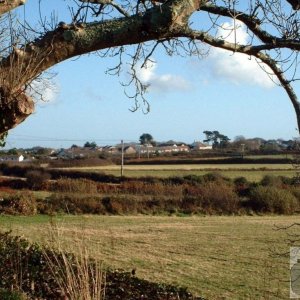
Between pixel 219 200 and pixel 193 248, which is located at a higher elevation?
pixel 219 200

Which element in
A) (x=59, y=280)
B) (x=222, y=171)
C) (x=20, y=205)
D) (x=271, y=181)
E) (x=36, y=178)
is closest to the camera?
(x=59, y=280)

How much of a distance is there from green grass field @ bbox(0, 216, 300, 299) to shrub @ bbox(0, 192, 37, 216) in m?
5.29

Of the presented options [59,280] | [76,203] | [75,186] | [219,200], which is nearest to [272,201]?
[219,200]

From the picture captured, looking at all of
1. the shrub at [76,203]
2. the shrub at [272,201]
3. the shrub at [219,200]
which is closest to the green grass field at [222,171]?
the shrub at [272,201]

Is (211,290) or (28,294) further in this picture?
(211,290)

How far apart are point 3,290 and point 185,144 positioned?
9365 cm

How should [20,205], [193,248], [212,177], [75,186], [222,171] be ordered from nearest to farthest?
1. [193,248]
2. [20,205]
3. [75,186]
4. [212,177]
5. [222,171]

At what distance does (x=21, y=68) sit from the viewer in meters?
5.87

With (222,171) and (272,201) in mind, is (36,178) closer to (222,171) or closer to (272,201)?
(222,171)

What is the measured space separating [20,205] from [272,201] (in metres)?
19.7

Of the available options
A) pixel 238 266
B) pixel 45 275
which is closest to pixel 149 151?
pixel 238 266

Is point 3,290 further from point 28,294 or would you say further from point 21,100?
point 21,100

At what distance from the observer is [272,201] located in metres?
49.3

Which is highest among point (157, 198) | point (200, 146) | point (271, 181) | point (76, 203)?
point (200, 146)
